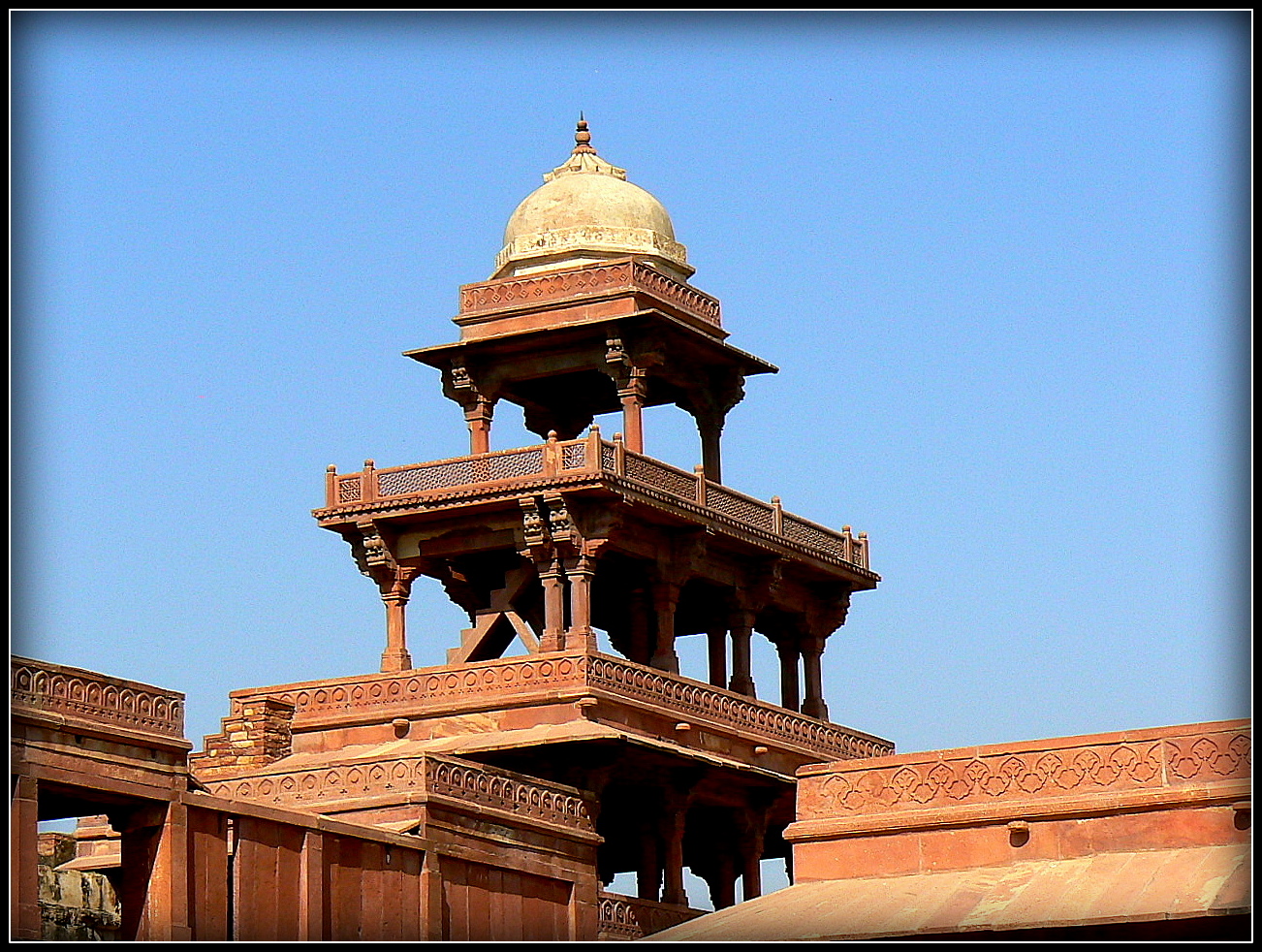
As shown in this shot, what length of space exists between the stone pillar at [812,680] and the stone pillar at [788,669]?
0.22m

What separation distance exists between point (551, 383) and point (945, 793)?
725 inches

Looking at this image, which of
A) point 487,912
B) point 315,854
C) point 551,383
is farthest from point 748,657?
point 315,854

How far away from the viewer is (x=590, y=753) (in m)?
42.0

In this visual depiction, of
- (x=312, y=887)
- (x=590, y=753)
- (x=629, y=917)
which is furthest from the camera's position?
(x=590, y=753)

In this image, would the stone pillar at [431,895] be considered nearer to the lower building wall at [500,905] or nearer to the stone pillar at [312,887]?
the lower building wall at [500,905]

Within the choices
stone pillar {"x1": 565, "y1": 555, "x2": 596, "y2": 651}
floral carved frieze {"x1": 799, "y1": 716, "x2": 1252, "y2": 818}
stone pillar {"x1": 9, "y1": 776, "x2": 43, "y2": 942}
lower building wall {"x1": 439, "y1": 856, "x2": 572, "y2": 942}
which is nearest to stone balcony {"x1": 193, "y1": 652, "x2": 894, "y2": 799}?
stone pillar {"x1": 565, "y1": 555, "x2": 596, "y2": 651}

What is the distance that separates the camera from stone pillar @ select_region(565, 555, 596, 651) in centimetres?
4344

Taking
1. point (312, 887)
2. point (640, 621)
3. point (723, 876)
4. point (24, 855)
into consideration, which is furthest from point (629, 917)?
point (24, 855)

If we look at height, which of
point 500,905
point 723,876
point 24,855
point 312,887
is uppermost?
point 723,876

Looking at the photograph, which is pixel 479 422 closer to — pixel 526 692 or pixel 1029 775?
pixel 526 692

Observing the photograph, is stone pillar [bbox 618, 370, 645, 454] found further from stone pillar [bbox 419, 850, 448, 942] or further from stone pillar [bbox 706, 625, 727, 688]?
stone pillar [bbox 419, 850, 448, 942]

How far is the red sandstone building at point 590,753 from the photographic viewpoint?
30.4 meters

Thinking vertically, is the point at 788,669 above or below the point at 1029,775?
above

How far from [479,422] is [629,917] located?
10.1 meters
